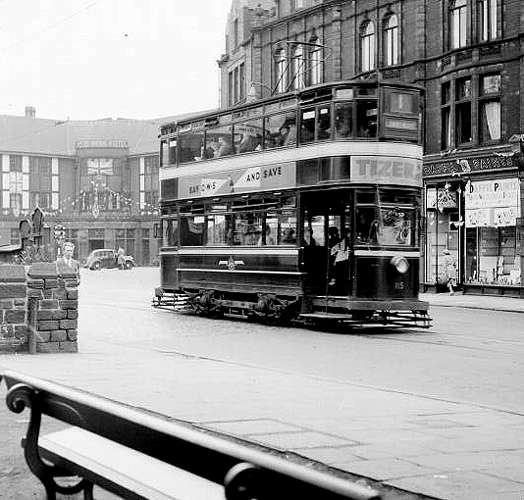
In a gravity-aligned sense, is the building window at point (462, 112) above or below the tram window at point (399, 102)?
above

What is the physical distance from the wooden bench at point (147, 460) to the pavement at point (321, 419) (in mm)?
915

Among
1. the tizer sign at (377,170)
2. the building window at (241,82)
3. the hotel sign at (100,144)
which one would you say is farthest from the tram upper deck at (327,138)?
the hotel sign at (100,144)

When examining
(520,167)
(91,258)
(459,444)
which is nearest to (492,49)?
(520,167)

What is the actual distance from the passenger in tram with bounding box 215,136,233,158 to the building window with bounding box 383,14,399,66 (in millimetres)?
17393

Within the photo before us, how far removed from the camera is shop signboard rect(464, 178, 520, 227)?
31891 millimetres

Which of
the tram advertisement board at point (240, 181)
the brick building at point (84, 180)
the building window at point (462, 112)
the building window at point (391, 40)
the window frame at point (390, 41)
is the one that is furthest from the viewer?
the brick building at point (84, 180)

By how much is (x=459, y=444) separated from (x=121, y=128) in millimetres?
84866

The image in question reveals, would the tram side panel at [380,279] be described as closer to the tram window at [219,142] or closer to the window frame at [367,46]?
the tram window at [219,142]

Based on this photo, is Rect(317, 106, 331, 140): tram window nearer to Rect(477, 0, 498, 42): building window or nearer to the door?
the door

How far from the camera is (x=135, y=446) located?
4.16 m

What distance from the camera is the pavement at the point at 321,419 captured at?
623 cm

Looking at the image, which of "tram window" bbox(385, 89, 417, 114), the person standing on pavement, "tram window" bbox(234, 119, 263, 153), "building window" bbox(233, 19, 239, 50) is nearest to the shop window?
the person standing on pavement

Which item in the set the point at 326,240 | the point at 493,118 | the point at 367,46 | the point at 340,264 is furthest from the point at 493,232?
the point at 340,264

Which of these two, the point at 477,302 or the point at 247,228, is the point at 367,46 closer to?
the point at 477,302
